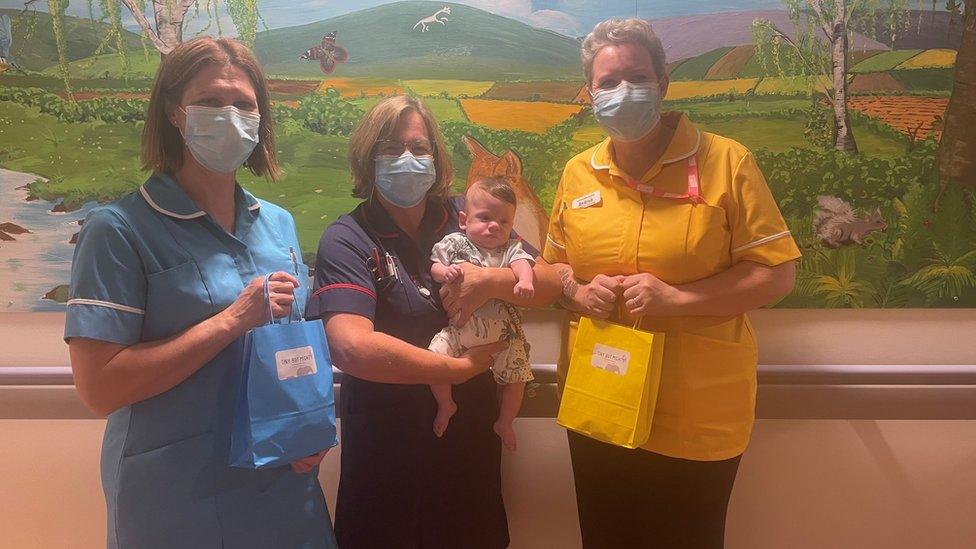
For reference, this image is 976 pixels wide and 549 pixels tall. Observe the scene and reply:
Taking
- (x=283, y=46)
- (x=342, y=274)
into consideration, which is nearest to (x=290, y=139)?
(x=283, y=46)

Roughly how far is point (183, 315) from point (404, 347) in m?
0.52

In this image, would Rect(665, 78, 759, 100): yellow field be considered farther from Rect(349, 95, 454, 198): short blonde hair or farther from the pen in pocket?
the pen in pocket

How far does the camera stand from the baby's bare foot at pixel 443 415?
1.56 meters

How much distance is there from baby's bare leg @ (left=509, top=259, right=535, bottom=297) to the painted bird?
1.08 m

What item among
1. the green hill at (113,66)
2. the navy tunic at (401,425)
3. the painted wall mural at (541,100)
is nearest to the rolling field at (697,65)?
the painted wall mural at (541,100)

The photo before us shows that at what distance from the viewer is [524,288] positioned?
1530mm

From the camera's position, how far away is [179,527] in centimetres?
134

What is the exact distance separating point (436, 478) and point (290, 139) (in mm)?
1319

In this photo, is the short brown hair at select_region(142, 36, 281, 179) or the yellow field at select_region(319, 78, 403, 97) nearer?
the short brown hair at select_region(142, 36, 281, 179)

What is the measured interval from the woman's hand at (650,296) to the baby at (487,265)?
273 millimetres

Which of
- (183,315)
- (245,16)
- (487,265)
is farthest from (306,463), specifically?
(245,16)

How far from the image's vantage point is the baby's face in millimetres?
1563

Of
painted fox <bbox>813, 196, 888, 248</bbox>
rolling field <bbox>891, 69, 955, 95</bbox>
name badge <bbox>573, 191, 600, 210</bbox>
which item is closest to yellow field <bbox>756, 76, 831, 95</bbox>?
rolling field <bbox>891, 69, 955, 95</bbox>

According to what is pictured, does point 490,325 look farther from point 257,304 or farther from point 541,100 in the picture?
point 541,100
